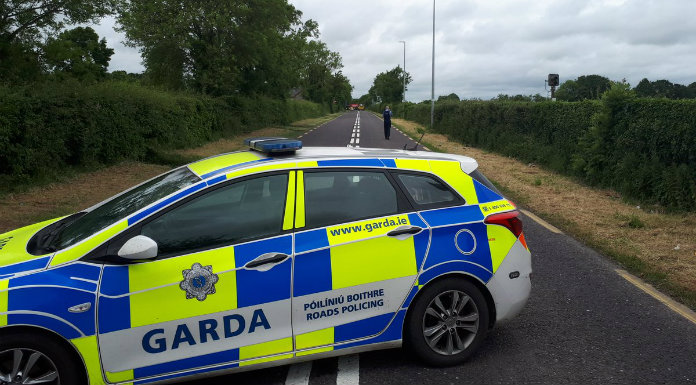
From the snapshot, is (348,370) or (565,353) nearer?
(348,370)

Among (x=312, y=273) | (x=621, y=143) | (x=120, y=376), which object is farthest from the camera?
(x=621, y=143)

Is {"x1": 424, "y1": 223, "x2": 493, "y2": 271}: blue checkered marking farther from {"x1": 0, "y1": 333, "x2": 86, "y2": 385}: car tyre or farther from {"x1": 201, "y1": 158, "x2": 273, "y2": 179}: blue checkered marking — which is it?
{"x1": 0, "y1": 333, "x2": 86, "y2": 385}: car tyre

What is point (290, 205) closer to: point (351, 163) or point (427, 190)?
point (351, 163)

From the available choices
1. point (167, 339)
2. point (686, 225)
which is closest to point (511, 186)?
point (686, 225)

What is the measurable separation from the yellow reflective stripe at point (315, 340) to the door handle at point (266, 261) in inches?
20.3

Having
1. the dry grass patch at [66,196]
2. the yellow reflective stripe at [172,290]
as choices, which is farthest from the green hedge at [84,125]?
the yellow reflective stripe at [172,290]

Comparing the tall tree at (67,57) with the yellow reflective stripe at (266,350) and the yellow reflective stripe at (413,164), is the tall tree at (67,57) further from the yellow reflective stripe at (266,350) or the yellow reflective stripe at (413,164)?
the yellow reflective stripe at (266,350)

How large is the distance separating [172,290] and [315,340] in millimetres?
977

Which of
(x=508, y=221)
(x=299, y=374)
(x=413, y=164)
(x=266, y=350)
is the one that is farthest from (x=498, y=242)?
(x=266, y=350)

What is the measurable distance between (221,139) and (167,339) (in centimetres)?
2481

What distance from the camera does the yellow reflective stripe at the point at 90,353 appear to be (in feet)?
10.1

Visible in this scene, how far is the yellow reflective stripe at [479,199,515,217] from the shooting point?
13.3 ft

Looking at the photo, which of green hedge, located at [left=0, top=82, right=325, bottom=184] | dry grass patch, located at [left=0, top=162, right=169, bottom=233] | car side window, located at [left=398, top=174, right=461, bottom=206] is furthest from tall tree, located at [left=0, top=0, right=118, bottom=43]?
car side window, located at [left=398, top=174, right=461, bottom=206]

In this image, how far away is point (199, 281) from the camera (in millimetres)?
3258
